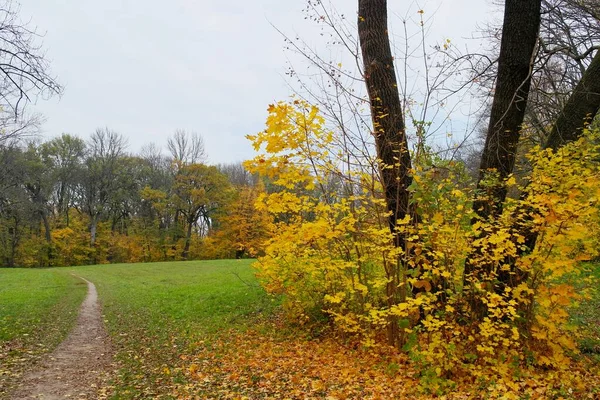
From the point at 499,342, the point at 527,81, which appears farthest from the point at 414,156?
the point at 499,342

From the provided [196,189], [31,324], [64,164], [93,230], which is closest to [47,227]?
[93,230]

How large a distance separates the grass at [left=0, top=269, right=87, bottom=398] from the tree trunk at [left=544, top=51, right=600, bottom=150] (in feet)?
25.6

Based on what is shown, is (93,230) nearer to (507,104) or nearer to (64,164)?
(64,164)

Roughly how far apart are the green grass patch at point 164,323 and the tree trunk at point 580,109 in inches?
236

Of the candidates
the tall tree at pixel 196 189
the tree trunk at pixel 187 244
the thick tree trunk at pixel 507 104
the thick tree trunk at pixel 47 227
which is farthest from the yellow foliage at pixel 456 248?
the thick tree trunk at pixel 47 227

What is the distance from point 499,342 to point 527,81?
10.3 feet

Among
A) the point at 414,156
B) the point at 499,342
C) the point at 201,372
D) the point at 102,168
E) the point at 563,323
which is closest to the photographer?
the point at 563,323

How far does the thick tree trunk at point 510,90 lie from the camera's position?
471 centimetres

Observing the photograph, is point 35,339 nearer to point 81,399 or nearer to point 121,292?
point 81,399

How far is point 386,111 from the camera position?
5461 mm

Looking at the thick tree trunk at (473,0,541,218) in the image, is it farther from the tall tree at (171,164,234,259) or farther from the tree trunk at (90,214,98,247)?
the tree trunk at (90,214,98,247)

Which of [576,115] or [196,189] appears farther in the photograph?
[196,189]

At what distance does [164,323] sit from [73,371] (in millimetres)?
3927

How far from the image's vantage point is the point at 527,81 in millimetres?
4812
